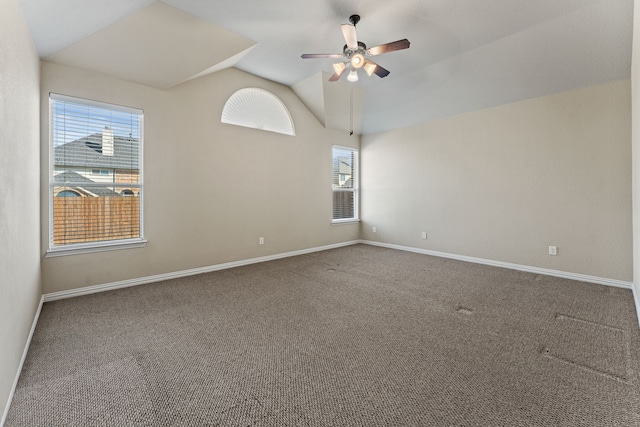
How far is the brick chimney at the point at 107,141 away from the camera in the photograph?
3359 millimetres

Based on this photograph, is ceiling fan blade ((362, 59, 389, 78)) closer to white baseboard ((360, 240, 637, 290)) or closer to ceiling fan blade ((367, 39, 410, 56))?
ceiling fan blade ((367, 39, 410, 56))

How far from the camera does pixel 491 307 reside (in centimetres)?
287

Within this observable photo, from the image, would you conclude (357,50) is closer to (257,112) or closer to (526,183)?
(257,112)

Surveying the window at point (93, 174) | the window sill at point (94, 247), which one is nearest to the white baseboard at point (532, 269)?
the window sill at point (94, 247)

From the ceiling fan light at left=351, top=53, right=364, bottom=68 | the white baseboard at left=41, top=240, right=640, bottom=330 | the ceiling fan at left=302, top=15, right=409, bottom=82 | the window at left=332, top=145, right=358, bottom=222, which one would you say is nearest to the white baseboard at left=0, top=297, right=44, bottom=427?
the white baseboard at left=41, top=240, right=640, bottom=330

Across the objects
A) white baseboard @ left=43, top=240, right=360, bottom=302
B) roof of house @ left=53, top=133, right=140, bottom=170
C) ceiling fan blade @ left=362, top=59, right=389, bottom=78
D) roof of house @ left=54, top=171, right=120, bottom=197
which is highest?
ceiling fan blade @ left=362, top=59, right=389, bottom=78

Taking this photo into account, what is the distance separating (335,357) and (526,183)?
396cm

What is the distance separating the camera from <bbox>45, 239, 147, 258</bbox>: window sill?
305 centimetres

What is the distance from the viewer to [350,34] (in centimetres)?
275

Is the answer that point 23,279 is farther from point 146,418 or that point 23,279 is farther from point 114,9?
point 114,9

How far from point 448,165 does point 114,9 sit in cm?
490

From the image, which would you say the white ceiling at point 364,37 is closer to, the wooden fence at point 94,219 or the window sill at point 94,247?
the wooden fence at point 94,219

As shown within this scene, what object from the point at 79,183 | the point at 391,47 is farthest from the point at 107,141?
the point at 391,47

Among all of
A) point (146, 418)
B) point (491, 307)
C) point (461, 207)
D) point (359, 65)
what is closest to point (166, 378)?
point (146, 418)
